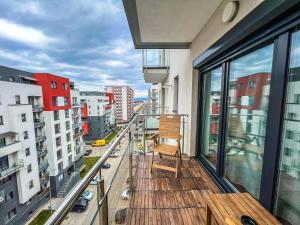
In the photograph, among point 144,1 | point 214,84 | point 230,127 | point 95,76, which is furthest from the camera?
point 95,76

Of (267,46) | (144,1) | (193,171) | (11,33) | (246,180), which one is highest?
(11,33)

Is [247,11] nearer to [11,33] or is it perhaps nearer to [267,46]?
[267,46]

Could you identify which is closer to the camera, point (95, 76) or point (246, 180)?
point (246, 180)

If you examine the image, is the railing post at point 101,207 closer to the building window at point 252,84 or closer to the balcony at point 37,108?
the building window at point 252,84

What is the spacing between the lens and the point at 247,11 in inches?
57.4

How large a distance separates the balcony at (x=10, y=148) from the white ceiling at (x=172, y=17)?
7014 millimetres

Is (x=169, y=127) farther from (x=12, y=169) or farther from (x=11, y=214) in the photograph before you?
(x=11, y=214)

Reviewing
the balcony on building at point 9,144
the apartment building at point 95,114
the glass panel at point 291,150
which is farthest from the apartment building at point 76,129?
the glass panel at point 291,150

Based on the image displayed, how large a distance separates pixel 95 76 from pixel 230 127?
84.1ft

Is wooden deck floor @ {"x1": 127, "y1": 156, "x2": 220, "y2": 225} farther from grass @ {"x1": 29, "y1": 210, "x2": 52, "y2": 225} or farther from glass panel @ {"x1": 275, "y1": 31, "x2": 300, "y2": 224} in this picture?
grass @ {"x1": 29, "y1": 210, "x2": 52, "y2": 225}

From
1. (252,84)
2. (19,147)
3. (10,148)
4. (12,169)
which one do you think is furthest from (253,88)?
(12,169)

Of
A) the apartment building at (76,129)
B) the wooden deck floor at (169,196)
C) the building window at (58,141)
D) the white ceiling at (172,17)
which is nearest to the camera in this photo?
the wooden deck floor at (169,196)

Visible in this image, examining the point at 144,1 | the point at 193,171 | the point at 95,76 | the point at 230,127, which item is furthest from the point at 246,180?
the point at 95,76

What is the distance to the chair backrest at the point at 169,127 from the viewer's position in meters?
3.03
